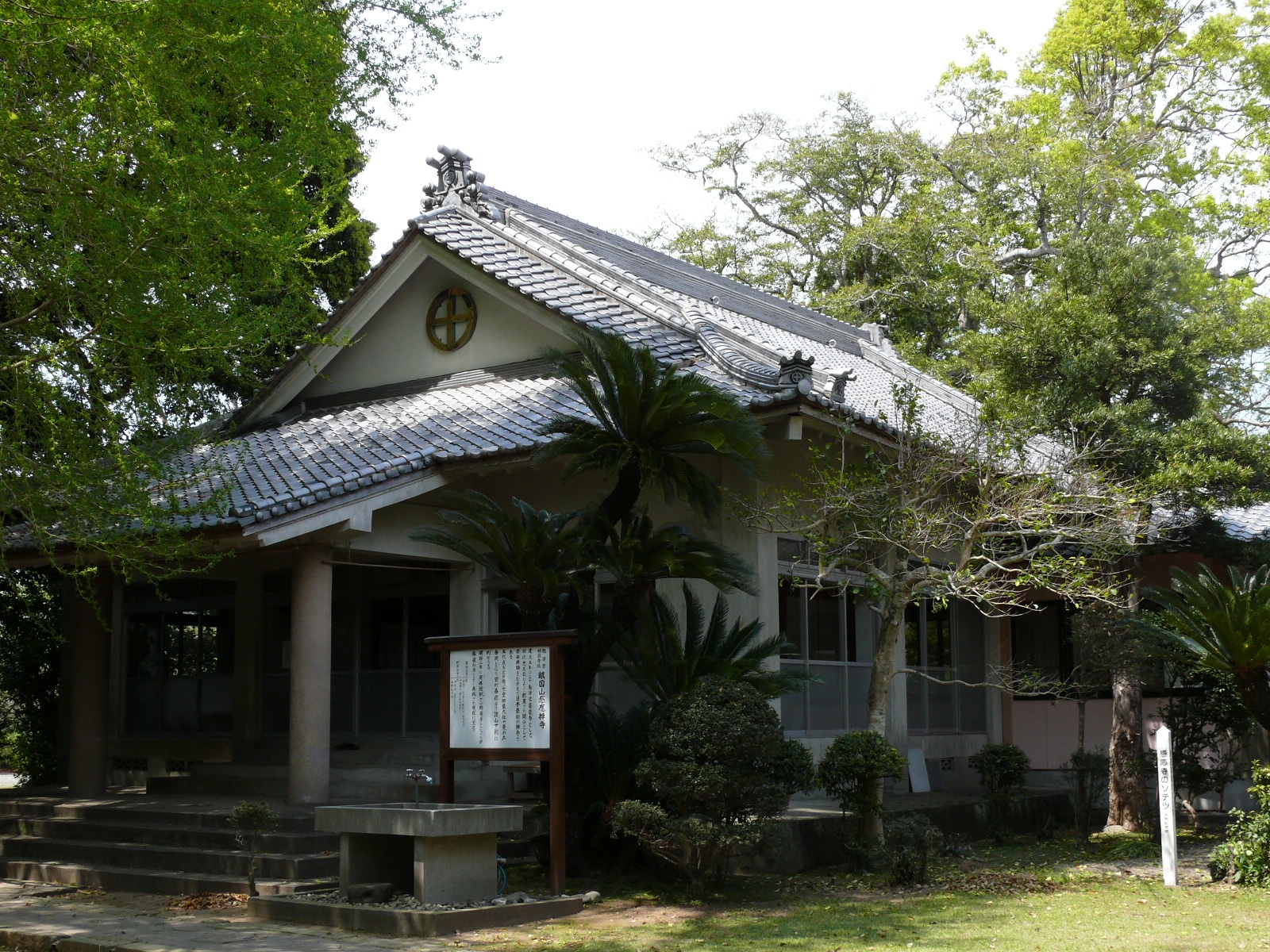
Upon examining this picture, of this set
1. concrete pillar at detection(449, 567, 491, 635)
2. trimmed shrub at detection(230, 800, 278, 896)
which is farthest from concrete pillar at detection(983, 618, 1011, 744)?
trimmed shrub at detection(230, 800, 278, 896)

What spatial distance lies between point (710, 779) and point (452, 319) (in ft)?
30.3

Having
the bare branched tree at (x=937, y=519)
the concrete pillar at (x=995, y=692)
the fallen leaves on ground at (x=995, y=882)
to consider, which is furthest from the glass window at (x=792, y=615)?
the concrete pillar at (x=995, y=692)

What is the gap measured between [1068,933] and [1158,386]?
328 inches

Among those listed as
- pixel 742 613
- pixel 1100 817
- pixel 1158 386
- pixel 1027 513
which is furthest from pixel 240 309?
pixel 1100 817

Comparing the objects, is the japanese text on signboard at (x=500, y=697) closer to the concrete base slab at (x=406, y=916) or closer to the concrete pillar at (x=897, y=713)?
the concrete base slab at (x=406, y=916)

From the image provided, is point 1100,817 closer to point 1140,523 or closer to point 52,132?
point 1140,523

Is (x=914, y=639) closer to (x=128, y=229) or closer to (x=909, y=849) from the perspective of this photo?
(x=909, y=849)

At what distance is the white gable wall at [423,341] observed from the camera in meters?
16.3

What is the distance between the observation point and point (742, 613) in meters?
13.3

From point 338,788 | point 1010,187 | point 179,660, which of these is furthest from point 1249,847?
point 1010,187

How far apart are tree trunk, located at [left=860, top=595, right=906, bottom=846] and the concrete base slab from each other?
10.4 feet

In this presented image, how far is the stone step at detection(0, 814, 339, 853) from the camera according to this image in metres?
11.3

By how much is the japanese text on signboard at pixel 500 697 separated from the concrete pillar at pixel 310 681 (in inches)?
102

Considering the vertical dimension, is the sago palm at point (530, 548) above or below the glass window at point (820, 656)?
above
